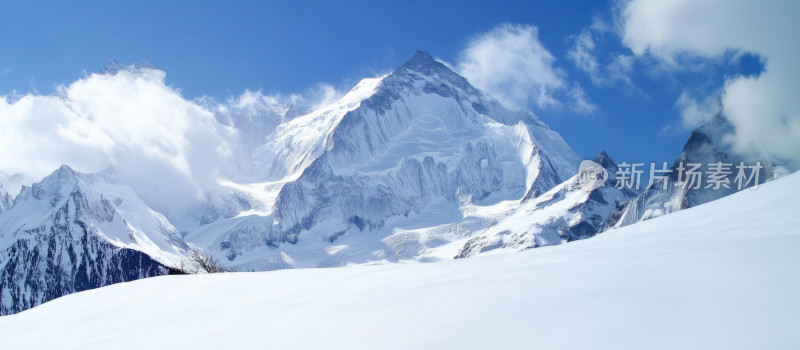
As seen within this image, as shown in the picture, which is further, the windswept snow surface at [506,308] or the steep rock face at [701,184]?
the steep rock face at [701,184]

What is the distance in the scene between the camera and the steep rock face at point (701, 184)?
143625mm

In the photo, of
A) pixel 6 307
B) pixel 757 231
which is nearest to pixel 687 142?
pixel 757 231

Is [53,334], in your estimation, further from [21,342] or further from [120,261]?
[120,261]

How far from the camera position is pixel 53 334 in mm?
9906

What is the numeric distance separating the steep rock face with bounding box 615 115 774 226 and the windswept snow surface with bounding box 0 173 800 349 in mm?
146839

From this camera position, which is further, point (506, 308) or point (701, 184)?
point (701, 184)

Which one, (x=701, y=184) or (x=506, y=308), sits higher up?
(x=701, y=184)

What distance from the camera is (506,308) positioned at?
652 cm

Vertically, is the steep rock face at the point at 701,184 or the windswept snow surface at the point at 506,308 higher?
the steep rock face at the point at 701,184

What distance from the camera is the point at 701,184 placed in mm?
152625

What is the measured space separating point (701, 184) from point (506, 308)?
16605 centimetres

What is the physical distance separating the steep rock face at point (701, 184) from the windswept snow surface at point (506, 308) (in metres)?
147

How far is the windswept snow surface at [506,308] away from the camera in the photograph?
546cm

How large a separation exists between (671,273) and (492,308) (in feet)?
7.24
